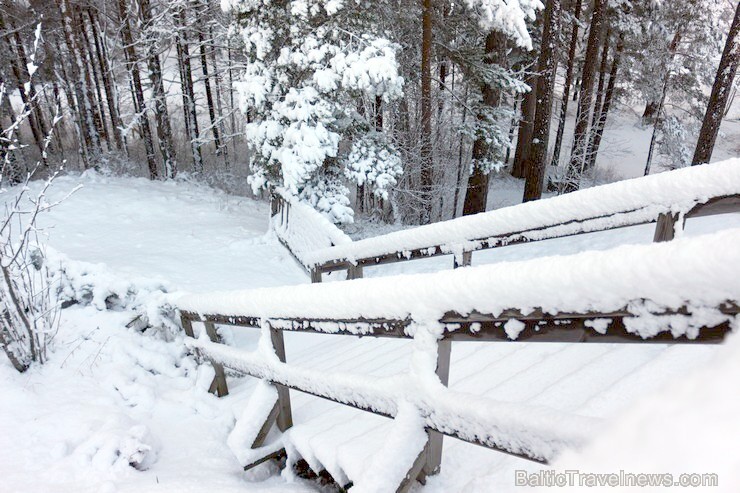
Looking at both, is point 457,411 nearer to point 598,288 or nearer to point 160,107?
point 598,288

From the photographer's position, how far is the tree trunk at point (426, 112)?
10367mm

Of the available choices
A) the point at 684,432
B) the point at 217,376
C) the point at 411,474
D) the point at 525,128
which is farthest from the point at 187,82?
the point at 684,432

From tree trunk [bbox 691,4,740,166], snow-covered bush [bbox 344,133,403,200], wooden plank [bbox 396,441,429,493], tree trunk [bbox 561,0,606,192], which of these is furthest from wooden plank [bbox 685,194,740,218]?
tree trunk [bbox 561,0,606,192]

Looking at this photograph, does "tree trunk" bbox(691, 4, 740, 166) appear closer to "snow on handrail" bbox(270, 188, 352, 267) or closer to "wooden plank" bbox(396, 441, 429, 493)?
"snow on handrail" bbox(270, 188, 352, 267)

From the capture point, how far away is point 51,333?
4277mm

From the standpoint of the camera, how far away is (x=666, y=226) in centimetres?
278

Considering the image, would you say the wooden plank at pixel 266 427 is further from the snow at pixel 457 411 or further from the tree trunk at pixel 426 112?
the tree trunk at pixel 426 112

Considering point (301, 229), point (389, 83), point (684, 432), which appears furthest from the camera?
point (389, 83)

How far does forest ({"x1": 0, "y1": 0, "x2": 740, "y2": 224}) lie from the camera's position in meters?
8.66

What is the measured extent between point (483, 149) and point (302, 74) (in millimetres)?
5387

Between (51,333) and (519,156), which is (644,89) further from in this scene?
(51,333)

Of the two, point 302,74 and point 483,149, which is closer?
point 302,74

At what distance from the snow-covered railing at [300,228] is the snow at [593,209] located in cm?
172

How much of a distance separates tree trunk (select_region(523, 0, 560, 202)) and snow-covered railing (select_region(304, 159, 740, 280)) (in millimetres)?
8560
